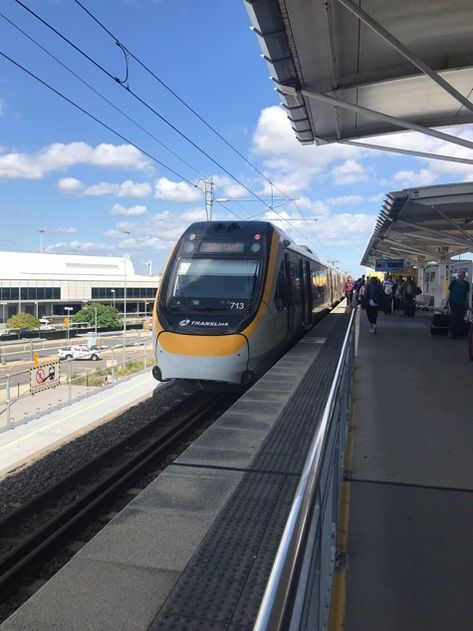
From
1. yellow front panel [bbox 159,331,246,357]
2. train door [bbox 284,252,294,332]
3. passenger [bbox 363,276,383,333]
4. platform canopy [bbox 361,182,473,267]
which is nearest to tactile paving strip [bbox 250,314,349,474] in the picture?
yellow front panel [bbox 159,331,246,357]

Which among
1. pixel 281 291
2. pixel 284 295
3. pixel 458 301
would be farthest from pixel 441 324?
pixel 281 291

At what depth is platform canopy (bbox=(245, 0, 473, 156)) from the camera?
6.66m

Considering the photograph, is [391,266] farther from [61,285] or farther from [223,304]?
[61,285]

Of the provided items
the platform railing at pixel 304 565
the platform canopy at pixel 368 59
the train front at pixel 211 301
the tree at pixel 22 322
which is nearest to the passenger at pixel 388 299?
the platform canopy at pixel 368 59

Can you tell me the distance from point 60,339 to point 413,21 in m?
64.6

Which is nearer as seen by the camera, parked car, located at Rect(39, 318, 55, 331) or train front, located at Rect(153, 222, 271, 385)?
train front, located at Rect(153, 222, 271, 385)

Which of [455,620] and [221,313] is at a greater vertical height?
[221,313]

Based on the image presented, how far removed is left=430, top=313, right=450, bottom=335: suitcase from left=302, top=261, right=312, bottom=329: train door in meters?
3.37

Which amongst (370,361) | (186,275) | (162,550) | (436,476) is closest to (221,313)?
(186,275)

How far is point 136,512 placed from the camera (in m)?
3.70

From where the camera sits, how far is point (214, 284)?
922cm

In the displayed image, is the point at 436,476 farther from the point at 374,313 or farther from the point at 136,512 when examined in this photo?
the point at 374,313

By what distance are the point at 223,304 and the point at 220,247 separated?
1.32 m

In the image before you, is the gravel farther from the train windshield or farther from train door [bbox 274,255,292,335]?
train door [bbox 274,255,292,335]
